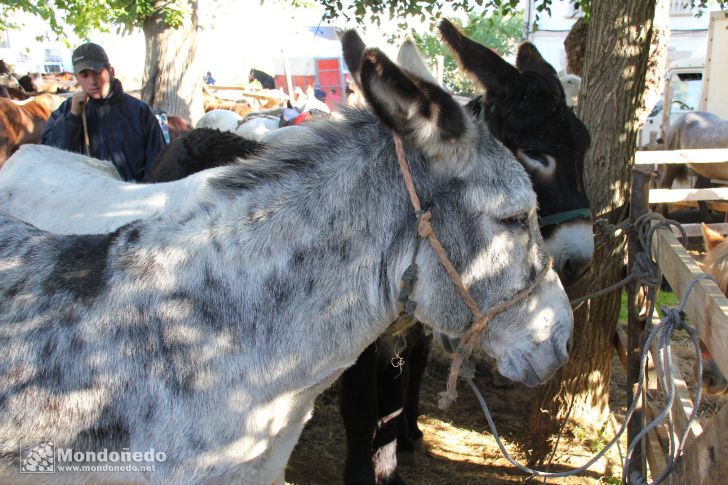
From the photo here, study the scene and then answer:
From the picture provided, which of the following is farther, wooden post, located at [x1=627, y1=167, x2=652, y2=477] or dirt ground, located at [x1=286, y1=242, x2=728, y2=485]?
dirt ground, located at [x1=286, y1=242, x2=728, y2=485]

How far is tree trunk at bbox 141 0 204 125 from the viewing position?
13000 millimetres

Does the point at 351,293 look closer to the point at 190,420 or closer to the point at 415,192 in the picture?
the point at 415,192

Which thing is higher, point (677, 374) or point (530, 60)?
point (530, 60)

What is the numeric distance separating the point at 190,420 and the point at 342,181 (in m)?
0.87

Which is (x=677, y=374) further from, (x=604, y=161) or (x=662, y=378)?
(x=604, y=161)

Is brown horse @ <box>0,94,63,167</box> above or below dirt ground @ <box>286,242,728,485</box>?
above

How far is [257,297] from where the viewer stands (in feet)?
6.22

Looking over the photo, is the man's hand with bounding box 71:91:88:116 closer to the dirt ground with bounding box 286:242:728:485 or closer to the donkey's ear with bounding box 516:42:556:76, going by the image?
the dirt ground with bounding box 286:242:728:485

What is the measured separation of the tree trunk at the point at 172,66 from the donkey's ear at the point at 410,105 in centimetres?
1235

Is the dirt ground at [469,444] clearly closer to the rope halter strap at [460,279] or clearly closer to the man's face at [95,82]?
the rope halter strap at [460,279]

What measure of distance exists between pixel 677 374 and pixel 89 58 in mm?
4835

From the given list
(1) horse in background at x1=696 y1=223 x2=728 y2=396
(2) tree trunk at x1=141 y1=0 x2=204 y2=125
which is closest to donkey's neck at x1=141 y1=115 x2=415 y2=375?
(1) horse in background at x1=696 y1=223 x2=728 y2=396

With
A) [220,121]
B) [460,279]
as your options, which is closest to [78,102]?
[460,279]

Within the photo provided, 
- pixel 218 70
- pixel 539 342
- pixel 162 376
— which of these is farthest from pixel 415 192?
pixel 218 70
